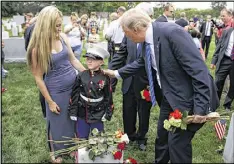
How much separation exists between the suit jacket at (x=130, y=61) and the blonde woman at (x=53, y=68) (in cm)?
66

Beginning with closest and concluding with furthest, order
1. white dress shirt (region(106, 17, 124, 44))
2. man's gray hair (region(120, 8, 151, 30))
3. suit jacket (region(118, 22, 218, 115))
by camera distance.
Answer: suit jacket (region(118, 22, 218, 115)) → man's gray hair (region(120, 8, 151, 30)) → white dress shirt (region(106, 17, 124, 44))

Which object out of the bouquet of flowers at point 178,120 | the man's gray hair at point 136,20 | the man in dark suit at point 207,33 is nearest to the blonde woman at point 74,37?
the man's gray hair at point 136,20

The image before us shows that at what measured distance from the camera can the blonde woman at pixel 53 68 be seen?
3.06m

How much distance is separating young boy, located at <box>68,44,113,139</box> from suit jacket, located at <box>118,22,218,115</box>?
0.80 m

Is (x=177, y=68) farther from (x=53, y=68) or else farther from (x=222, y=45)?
(x=222, y=45)

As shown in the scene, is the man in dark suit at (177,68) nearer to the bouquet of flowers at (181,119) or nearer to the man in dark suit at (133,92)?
the bouquet of flowers at (181,119)

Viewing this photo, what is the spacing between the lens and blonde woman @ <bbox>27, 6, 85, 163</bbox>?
10.0ft

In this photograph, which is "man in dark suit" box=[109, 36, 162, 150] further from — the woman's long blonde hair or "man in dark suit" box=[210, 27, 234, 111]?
"man in dark suit" box=[210, 27, 234, 111]

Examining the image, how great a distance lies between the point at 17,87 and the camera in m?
7.39

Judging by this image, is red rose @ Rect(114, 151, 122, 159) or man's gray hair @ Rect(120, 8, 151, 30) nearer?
man's gray hair @ Rect(120, 8, 151, 30)

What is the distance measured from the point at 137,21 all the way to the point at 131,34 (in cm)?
14

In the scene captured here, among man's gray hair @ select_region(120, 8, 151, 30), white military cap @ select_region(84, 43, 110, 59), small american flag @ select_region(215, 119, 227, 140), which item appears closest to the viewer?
man's gray hair @ select_region(120, 8, 151, 30)

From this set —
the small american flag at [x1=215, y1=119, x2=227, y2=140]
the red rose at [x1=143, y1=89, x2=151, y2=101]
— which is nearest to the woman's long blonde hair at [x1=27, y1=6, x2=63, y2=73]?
the red rose at [x1=143, y1=89, x2=151, y2=101]

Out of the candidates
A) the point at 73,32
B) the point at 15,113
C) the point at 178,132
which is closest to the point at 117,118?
the point at 15,113
